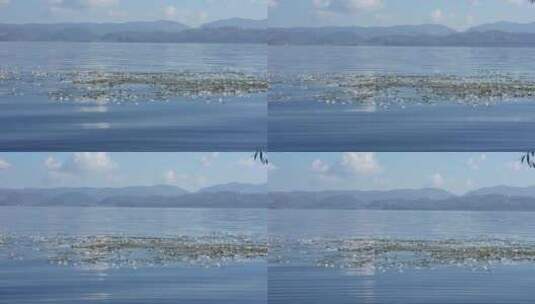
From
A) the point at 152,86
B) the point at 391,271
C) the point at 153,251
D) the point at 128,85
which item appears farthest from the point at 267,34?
the point at 391,271

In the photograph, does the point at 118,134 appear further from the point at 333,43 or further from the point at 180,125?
the point at 333,43

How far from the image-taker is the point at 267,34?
4828mm

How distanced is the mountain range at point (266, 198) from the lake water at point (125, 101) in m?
0.24

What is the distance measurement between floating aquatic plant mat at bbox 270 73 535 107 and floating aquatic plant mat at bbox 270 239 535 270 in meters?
0.77

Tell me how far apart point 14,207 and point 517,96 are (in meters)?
2.81

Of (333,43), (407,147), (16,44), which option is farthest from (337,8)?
(16,44)

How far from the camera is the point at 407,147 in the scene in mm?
4812

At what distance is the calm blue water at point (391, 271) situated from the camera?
189 inches

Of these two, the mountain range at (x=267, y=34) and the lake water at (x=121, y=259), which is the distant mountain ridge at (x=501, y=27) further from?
the lake water at (x=121, y=259)

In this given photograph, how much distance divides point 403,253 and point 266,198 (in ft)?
2.65

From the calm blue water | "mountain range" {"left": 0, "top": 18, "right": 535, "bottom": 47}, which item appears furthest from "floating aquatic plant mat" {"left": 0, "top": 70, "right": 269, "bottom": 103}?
the calm blue water

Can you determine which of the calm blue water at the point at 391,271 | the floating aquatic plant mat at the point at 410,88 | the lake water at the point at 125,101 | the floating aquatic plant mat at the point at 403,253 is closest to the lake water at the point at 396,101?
the floating aquatic plant mat at the point at 410,88

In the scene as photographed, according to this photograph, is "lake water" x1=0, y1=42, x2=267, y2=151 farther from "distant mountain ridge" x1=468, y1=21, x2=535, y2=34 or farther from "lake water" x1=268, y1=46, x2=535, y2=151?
"distant mountain ridge" x1=468, y1=21, x2=535, y2=34

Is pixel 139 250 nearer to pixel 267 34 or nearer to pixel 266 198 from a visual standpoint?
pixel 266 198
